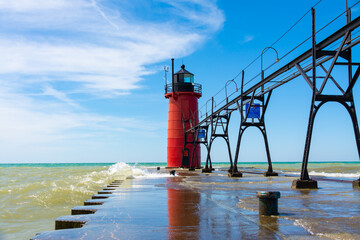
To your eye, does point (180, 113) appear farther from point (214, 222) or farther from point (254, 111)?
point (214, 222)

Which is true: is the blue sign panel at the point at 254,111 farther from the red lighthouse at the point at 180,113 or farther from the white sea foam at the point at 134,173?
the red lighthouse at the point at 180,113

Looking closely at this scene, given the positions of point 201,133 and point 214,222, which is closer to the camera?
point 214,222

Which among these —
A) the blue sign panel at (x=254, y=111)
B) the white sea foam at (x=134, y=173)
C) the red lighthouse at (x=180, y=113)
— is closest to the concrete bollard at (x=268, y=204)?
the blue sign panel at (x=254, y=111)

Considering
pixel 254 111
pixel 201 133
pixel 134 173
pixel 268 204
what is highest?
pixel 254 111

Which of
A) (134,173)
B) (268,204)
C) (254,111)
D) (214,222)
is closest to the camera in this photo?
(214,222)

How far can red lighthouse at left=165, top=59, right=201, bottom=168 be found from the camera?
39.3 metres

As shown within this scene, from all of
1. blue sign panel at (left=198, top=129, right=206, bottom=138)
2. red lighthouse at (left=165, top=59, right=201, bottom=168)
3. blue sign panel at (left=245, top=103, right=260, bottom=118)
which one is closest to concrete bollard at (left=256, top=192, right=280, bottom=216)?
blue sign panel at (left=245, top=103, right=260, bottom=118)

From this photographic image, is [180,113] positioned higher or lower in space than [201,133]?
higher

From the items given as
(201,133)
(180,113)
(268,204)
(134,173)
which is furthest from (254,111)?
(180,113)

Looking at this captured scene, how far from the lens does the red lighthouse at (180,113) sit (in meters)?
39.3

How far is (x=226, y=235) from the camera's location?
4000 millimetres

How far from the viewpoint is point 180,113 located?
131 ft

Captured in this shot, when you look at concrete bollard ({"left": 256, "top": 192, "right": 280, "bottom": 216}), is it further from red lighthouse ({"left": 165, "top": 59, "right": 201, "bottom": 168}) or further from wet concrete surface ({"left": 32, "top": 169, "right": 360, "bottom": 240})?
red lighthouse ({"left": 165, "top": 59, "right": 201, "bottom": 168})

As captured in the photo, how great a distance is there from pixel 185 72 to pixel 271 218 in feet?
A: 118
